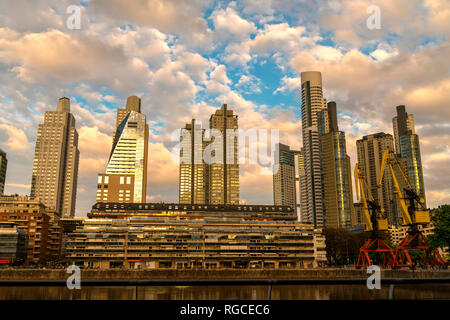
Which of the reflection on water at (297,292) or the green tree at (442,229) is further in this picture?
the green tree at (442,229)

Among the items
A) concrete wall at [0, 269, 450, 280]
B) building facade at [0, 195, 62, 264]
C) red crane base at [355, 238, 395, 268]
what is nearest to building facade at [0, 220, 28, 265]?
building facade at [0, 195, 62, 264]

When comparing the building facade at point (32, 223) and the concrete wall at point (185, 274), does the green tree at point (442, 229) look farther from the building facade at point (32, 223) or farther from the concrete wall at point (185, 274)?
the building facade at point (32, 223)

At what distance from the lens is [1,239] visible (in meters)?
131

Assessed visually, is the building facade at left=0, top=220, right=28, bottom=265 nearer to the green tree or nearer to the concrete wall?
the concrete wall

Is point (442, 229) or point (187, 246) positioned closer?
point (442, 229)

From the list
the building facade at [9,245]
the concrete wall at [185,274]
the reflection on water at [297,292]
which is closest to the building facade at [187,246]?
the building facade at [9,245]

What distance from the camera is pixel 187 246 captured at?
14838cm

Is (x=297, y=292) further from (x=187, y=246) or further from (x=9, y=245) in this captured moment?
(x=9, y=245)

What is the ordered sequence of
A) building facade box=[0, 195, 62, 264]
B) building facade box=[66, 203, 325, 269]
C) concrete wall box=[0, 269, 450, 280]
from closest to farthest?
concrete wall box=[0, 269, 450, 280]
building facade box=[66, 203, 325, 269]
building facade box=[0, 195, 62, 264]

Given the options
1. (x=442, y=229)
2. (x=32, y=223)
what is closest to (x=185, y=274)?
(x=442, y=229)

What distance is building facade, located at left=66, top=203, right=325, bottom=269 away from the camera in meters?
144

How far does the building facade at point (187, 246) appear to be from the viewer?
144 metres
